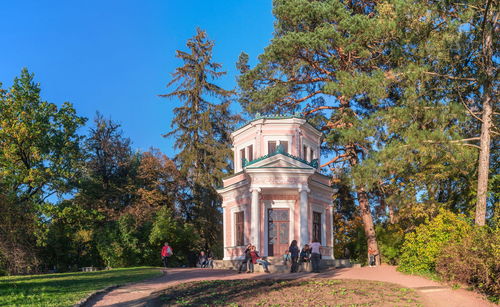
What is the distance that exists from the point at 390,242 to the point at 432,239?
13935mm

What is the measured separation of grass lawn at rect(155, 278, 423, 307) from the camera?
11.7m

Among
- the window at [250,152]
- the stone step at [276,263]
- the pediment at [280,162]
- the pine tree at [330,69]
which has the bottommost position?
the stone step at [276,263]

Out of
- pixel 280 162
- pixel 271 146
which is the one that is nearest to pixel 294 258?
pixel 280 162

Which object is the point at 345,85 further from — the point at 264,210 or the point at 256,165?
the point at 264,210

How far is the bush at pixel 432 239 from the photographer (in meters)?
17.4

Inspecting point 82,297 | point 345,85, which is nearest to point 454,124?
point 345,85

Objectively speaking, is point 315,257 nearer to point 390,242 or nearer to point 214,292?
point 214,292

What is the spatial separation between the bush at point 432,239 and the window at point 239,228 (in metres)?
10.9

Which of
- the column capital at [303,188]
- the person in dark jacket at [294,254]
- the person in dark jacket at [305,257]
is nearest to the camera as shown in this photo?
the person in dark jacket at [294,254]

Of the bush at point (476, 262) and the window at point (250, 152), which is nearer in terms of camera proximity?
the bush at point (476, 262)

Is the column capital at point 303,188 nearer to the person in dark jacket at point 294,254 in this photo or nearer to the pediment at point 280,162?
the pediment at point 280,162

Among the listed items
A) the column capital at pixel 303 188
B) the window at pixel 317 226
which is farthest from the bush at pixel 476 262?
the window at pixel 317 226

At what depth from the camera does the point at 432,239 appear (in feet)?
59.4

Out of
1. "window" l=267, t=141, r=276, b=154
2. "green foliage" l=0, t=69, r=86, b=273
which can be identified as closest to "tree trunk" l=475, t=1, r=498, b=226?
"window" l=267, t=141, r=276, b=154
